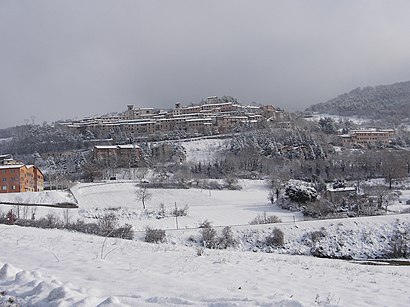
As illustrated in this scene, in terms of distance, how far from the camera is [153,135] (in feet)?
345

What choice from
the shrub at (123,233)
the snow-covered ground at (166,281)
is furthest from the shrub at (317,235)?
the snow-covered ground at (166,281)

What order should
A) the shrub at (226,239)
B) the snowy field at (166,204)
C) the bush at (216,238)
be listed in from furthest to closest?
the snowy field at (166,204), the shrub at (226,239), the bush at (216,238)

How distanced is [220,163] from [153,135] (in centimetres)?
3430

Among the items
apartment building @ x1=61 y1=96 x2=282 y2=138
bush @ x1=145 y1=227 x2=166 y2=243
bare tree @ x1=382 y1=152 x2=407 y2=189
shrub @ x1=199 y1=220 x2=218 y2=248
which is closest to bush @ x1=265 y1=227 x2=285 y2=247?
shrub @ x1=199 y1=220 x2=218 y2=248

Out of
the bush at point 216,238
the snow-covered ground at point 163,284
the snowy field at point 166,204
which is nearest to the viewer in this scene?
the snow-covered ground at point 163,284

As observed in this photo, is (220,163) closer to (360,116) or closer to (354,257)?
(354,257)

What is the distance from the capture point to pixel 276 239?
3008 centimetres

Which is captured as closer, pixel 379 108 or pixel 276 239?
pixel 276 239

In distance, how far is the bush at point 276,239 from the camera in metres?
30.0

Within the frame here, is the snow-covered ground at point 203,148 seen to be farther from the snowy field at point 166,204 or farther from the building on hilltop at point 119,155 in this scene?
the snowy field at point 166,204

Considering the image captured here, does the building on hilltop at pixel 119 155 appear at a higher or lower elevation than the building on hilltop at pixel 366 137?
lower

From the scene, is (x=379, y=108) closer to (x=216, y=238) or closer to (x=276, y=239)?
(x=276, y=239)

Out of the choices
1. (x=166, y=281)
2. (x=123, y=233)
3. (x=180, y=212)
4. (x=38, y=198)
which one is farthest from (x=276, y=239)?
(x=38, y=198)

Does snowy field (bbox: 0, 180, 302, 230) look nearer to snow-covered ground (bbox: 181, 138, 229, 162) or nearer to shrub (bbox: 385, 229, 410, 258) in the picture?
shrub (bbox: 385, 229, 410, 258)
